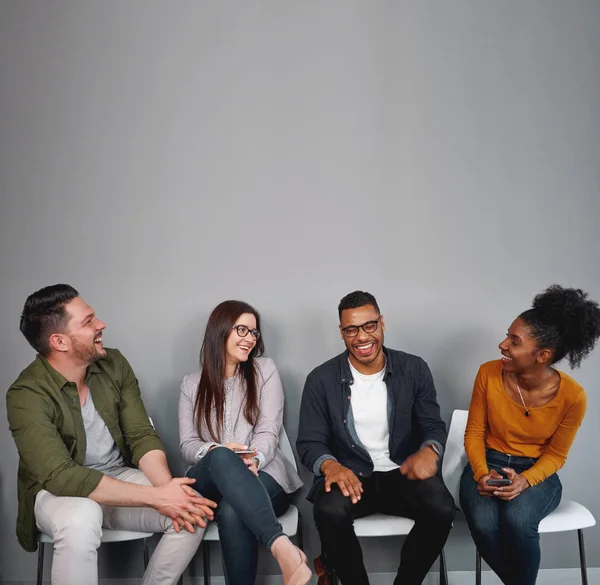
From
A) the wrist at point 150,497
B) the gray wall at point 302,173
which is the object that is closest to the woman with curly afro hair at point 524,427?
the gray wall at point 302,173

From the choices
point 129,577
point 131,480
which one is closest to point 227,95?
point 131,480

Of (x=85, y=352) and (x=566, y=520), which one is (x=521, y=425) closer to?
(x=566, y=520)

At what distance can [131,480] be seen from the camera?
8.43 ft

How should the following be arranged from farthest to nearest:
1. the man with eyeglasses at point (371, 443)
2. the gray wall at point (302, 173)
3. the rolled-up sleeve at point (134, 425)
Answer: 1. the gray wall at point (302, 173)
2. the rolled-up sleeve at point (134, 425)
3. the man with eyeglasses at point (371, 443)

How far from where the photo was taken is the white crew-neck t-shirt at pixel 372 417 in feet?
8.85

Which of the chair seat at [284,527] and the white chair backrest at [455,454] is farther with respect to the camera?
the white chair backrest at [455,454]

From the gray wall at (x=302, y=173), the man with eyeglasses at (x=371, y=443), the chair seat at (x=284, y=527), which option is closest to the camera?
the man with eyeglasses at (x=371, y=443)

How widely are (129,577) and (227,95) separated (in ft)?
7.67

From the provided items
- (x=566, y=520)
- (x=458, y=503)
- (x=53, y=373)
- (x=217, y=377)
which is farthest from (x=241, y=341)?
(x=566, y=520)

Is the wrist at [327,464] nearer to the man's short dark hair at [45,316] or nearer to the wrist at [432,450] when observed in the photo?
the wrist at [432,450]

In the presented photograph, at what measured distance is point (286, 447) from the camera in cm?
290

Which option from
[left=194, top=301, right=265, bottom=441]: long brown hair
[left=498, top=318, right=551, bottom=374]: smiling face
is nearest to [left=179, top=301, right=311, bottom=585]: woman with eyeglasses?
[left=194, top=301, right=265, bottom=441]: long brown hair

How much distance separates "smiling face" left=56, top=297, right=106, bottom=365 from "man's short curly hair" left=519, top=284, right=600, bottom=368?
66.8 inches

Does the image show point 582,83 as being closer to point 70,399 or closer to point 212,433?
point 212,433
